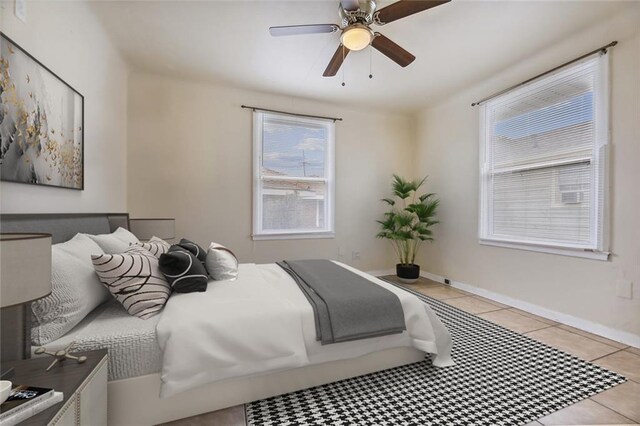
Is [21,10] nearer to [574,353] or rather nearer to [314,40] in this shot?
[314,40]

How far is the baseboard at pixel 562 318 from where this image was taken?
2257 mm

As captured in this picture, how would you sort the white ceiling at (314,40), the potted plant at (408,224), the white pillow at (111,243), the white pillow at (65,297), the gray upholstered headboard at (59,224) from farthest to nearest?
the potted plant at (408,224)
the white ceiling at (314,40)
the white pillow at (111,243)
the gray upholstered headboard at (59,224)
the white pillow at (65,297)

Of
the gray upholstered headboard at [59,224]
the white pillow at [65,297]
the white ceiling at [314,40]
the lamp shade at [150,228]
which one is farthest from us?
the lamp shade at [150,228]

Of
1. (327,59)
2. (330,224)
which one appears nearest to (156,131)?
(327,59)

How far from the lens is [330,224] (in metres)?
4.23

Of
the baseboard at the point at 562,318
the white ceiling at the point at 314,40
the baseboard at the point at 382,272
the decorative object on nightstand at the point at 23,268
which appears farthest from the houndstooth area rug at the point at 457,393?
the white ceiling at the point at 314,40

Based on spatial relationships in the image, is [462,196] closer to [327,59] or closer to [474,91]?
[474,91]

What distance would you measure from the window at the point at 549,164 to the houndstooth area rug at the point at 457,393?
1.24 m

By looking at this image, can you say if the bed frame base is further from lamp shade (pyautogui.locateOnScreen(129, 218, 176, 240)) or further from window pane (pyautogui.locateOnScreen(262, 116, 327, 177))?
window pane (pyautogui.locateOnScreen(262, 116, 327, 177))

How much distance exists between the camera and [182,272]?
171 cm

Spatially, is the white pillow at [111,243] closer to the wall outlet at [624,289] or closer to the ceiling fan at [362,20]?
the ceiling fan at [362,20]

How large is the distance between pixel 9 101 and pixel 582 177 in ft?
13.9

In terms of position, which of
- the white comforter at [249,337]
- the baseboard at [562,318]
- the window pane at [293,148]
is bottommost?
the baseboard at [562,318]

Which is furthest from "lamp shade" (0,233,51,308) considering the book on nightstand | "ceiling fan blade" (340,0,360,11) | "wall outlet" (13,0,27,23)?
"ceiling fan blade" (340,0,360,11)
